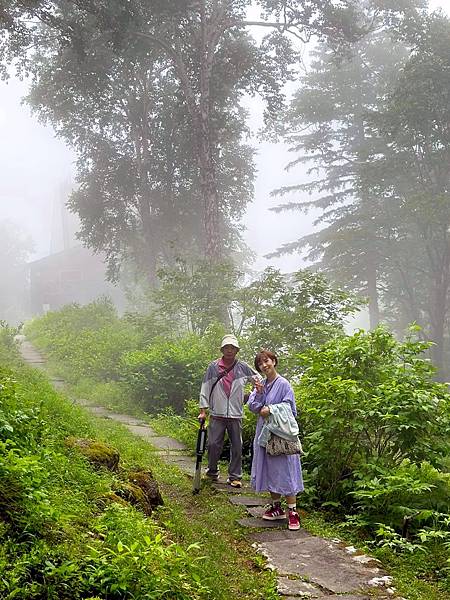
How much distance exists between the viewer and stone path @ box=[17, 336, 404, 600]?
461cm

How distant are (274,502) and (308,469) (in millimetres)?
1191

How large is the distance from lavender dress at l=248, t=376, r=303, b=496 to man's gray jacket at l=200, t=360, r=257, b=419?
40.4 inches

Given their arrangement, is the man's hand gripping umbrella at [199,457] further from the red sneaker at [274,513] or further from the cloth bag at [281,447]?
the cloth bag at [281,447]

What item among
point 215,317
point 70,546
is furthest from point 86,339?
point 70,546

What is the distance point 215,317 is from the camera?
19.1 metres

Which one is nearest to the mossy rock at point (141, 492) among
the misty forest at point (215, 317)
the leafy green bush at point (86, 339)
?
the misty forest at point (215, 317)

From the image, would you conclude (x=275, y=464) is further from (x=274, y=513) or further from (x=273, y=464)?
(x=274, y=513)

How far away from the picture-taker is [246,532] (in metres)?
6.10

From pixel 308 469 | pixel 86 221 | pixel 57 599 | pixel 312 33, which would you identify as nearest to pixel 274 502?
pixel 308 469

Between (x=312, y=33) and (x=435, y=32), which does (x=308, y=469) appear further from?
(x=435, y=32)

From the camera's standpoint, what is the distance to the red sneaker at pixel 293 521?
20.1 ft

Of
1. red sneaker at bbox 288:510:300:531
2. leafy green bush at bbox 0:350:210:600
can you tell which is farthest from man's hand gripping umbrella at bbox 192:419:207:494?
leafy green bush at bbox 0:350:210:600

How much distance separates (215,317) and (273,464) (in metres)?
12.7

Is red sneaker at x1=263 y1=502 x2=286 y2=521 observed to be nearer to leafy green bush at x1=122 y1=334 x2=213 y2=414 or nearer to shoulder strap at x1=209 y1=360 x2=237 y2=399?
shoulder strap at x1=209 y1=360 x2=237 y2=399
